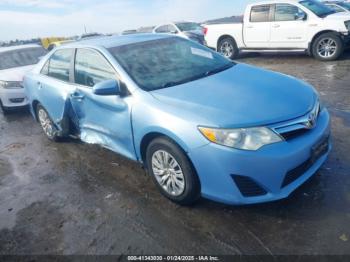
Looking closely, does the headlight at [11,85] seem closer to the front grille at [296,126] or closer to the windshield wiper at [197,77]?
the windshield wiper at [197,77]

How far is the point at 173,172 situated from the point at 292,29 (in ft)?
26.5

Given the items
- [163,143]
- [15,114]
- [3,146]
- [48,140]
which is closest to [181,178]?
[163,143]

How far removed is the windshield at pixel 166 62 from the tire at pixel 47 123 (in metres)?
2.16

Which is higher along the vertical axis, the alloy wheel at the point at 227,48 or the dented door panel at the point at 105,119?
the dented door panel at the point at 105,119

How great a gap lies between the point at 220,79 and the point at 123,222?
1.80 metres

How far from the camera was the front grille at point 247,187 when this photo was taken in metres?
2.79

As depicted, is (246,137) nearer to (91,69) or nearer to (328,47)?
(91,69)

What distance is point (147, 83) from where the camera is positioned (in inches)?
140

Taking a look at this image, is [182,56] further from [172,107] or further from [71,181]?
[71,181]

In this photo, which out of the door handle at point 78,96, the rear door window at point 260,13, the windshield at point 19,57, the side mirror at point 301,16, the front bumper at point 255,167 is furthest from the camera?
the rear door window at point 260,13

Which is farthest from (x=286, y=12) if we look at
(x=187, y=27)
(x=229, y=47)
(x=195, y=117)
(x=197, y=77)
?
(x=195, y=117)

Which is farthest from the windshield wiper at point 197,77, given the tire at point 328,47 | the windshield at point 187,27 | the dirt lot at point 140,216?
the windshield at point 187,27

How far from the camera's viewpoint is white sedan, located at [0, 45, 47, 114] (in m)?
7.68

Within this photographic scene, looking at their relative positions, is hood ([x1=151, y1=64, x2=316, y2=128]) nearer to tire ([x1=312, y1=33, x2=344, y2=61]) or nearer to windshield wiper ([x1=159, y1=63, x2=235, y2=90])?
windshield wiper ([x1=159, y1=63, x2=235, y2=90])
